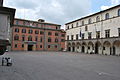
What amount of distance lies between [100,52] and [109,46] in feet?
12.1

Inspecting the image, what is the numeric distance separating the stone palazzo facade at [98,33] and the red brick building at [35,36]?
1113 centimetres

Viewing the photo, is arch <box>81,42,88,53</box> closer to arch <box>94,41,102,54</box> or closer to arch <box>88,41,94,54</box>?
arch <box>88,41,94,54</box>

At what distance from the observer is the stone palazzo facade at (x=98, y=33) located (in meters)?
35.1

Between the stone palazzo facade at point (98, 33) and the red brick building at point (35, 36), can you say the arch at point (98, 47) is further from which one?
the red brick building at point (35, 36)

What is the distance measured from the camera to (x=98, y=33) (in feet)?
134

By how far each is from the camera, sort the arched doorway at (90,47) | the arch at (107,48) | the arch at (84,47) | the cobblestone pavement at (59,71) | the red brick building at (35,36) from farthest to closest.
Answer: the red brick building at (35,36) < the arch at (84,47) < the arched doorway at (90,47) < the arch at (107,48) < the cobblestone pavement at (59,71)

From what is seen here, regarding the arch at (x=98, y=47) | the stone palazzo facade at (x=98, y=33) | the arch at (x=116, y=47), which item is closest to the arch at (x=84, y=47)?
Answer: the stone palazzo facade at (x=98, y=33)

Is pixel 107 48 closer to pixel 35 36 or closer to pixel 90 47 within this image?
pixel 90 47

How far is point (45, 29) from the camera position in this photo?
60.9 metres

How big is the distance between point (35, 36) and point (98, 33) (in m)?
29.8

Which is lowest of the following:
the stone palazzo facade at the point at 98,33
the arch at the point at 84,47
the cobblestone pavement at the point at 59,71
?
the cobblestone pavement at the point at 59,71

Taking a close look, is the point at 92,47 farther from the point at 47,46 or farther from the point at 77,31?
the point at 47,46

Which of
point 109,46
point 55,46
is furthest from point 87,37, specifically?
point 55,46

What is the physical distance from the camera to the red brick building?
54031mm
